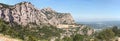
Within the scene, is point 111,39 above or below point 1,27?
below

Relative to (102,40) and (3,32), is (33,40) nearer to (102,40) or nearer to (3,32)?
(3,32)

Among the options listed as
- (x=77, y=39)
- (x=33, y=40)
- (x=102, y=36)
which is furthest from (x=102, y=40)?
(x=33, y=40)

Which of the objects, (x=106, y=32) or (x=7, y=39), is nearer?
(x=7, y=39)

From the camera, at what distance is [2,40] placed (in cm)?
7750

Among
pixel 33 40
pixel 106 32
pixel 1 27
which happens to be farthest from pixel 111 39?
pixel 1 27

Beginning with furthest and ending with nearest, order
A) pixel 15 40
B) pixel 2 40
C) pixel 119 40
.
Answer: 1. pixel 119 40
2. pixel 15 40
3. pixel 2 40

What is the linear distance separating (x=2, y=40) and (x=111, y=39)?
2422 inches

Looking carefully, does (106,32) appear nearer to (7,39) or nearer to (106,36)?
(106,36)

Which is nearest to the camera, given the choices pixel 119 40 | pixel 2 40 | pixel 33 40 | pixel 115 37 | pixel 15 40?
pixel 2 40

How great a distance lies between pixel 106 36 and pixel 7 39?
54.4 m

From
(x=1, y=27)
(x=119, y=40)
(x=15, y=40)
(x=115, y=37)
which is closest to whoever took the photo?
(x=15, y=40)

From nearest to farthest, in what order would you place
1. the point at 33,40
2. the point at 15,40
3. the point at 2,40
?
the point at 2,40, the point at 15,40, the point at 33,40

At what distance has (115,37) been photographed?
435 feet

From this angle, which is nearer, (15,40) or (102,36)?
(15,40)
